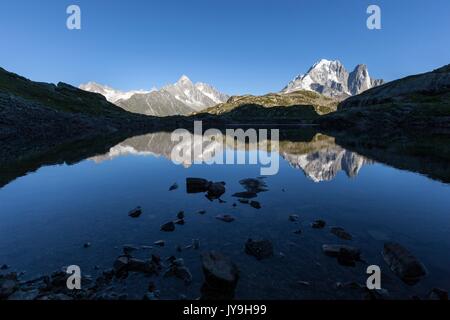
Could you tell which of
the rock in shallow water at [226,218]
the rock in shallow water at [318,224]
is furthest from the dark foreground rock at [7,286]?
the rock in shallow water at [318,224]

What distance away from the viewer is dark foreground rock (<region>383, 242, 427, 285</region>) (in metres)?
16.3

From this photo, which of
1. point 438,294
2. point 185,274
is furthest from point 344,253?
point 185,274

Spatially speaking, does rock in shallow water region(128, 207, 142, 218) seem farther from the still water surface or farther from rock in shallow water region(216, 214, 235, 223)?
rock in shallow water region(216, 214, 235, 223)

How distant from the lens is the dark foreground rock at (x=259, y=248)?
18750 mm

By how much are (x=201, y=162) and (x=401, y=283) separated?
44801mm

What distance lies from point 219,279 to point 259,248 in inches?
188

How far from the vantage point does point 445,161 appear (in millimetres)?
53812

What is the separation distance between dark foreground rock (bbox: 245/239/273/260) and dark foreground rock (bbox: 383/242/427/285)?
689 centimetres

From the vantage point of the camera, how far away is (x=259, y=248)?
19203 millimetres

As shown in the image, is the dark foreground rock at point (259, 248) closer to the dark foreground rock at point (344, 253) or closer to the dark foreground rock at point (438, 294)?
the dark foreground rock at point (344, 253)

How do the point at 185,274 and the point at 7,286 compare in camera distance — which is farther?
the point at 185,274

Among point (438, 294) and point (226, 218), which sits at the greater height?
point (226, 218)

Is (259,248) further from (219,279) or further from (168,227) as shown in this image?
(168,227)

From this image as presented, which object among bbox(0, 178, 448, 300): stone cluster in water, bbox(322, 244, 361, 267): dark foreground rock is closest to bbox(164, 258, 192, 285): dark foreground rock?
bbox(0, 178, 448, 300): stone cluster in water
